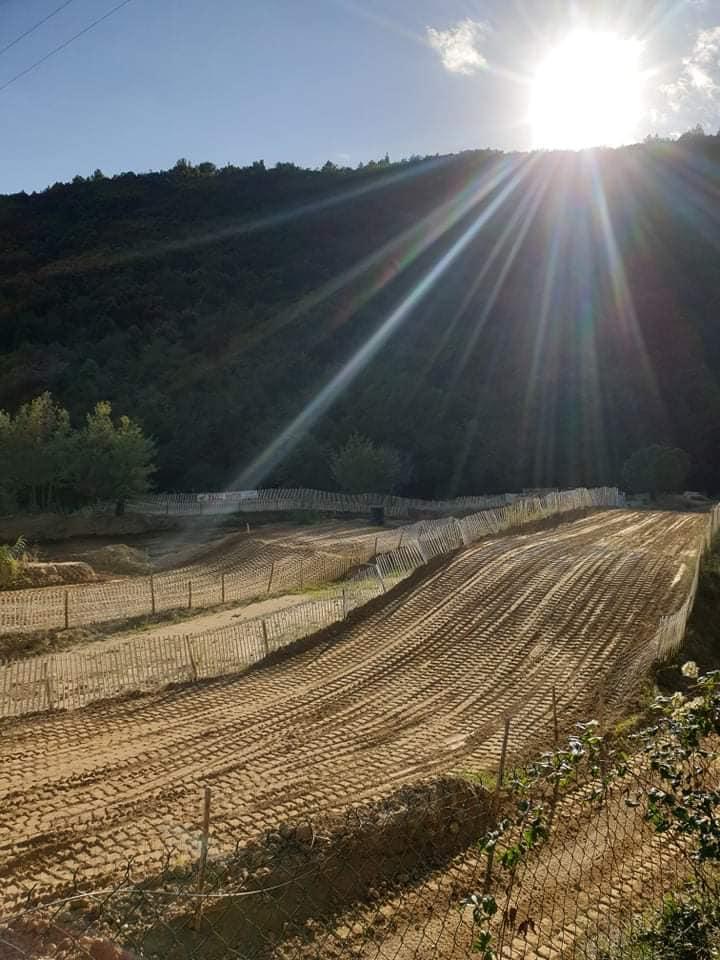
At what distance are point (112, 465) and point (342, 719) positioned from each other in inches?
1218

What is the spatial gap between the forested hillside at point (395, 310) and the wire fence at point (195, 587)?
2590cm

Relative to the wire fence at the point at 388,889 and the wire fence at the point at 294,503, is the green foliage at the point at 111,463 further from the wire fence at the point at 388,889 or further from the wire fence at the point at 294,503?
the wire fence at the point at 388,889

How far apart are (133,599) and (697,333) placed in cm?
6671

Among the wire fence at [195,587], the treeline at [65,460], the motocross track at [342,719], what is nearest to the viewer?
the motocross track at [342,719]

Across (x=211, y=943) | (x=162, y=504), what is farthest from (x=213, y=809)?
(x=162, y=504)

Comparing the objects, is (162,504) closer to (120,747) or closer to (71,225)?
(120,747)

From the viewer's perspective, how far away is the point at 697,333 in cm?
7206

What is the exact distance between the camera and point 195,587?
2338 cm

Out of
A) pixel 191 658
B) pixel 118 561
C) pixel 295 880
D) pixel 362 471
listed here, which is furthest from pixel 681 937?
pixel 362 471

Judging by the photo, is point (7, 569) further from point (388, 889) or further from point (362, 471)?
point (362, 471)

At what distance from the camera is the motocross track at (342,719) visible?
767 centimetres

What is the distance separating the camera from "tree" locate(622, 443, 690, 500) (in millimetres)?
46906

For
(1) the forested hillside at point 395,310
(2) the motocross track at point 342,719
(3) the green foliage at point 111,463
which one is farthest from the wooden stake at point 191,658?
(1) the forested hillside at point 395,310

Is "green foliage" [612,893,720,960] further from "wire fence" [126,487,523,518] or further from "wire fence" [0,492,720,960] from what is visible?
"wire fence" [126,487,523,518]
